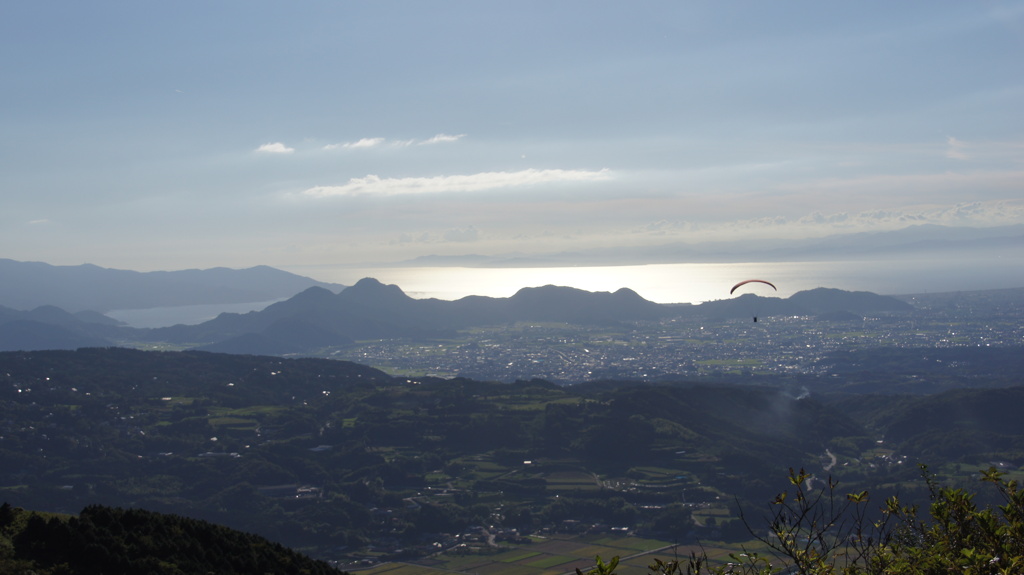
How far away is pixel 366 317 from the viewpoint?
624 ft

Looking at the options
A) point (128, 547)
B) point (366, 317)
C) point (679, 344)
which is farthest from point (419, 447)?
point (366, 317)

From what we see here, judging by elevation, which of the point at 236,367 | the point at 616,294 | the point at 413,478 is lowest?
the point at 413,478

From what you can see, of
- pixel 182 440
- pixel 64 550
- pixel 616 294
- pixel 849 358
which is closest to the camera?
pixel 64 550

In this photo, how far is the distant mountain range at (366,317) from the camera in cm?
16800

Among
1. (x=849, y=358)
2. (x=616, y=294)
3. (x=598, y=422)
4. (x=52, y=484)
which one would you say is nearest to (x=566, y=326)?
(x=616, y=294)

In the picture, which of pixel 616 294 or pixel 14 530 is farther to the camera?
pixel 616 294

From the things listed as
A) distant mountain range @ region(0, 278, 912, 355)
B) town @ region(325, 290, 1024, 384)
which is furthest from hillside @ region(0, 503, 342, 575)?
distant mountain range @ region(0, 278, 912, 355)

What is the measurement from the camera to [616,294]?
19862cm

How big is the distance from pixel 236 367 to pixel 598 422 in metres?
56.3

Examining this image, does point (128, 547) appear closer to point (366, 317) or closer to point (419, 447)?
point (419, 447)

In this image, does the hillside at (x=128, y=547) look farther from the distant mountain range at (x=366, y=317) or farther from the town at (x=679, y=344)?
the distant mountain range at (x=366, y=317)

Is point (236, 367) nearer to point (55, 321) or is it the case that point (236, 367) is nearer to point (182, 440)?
point (182, 440)

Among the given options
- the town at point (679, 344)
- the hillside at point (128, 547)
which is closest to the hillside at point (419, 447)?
the hillside at point (128, 547)

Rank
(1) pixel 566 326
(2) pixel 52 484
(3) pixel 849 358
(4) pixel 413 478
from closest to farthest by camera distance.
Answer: (2) pixel 52 484
(4) pixel 413 478
(3) pixel 849 358
(1) pixel 566 326
